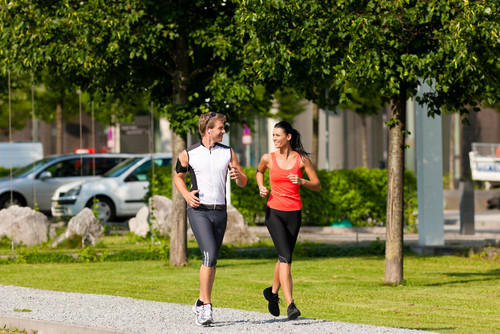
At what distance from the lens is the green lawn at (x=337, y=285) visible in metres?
9.23

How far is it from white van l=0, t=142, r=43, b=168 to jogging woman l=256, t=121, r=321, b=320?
21795 mm

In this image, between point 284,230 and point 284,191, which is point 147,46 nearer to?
point 284,191

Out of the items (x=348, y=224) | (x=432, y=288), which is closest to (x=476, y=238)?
(x=348, y=224)

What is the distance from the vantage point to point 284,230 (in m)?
8.45

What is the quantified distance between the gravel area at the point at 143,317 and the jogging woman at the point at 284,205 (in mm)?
316

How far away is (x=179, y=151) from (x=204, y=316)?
6.49m

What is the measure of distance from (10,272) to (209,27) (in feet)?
14.7

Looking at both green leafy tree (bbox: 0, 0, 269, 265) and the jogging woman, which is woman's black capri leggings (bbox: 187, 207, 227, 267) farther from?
green leafy tree (bbox: 0, 0, 269, 265)

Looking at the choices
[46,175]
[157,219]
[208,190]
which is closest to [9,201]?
[46,175]

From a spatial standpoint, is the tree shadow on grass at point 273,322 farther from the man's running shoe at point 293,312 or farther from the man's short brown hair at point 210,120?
the man's short brown hair at point 210,120

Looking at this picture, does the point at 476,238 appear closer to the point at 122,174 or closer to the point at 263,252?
the point at 263,252

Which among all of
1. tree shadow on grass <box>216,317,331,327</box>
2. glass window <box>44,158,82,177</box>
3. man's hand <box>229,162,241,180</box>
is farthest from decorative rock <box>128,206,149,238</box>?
man's hand <box>229,162,241,180</box>

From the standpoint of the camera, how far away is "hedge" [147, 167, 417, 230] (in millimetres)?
21484

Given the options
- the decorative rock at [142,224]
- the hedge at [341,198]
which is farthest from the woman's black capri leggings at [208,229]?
the hedge at [341,198]
